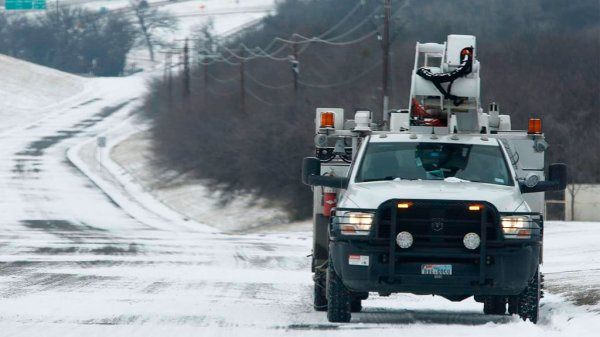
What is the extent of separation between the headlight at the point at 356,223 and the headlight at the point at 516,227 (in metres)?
1.30

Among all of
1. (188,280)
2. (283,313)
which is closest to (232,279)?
(188,280)

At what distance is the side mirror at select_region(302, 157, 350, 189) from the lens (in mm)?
13852

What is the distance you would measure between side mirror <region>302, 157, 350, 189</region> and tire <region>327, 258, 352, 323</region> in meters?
1.03

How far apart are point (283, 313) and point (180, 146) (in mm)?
70837

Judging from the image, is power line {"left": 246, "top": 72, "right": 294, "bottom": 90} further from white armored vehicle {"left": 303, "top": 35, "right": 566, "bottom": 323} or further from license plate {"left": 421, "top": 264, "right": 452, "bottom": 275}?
license plate {"left": 421, "top": 264, "right": 452, "bottom": 275}

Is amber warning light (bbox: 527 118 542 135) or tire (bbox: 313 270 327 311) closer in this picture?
tire (bbox: 313 270 327 311)

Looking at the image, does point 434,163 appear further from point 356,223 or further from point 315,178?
point 356,223

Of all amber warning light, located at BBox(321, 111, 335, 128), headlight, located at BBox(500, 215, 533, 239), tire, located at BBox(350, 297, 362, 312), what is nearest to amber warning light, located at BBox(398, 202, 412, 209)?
headlight, located at BBox(500, 215, 533, 239)

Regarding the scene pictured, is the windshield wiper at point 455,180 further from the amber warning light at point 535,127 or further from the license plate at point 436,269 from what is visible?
the amber warning light at point 535,127

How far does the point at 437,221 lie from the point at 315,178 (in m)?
1.75

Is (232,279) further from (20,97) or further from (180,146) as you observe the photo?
(20,97)

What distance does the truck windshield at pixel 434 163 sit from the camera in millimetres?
13906

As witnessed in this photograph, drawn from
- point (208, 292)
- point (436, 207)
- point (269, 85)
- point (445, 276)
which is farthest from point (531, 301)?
point (269, 85)

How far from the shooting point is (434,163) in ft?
46.2
